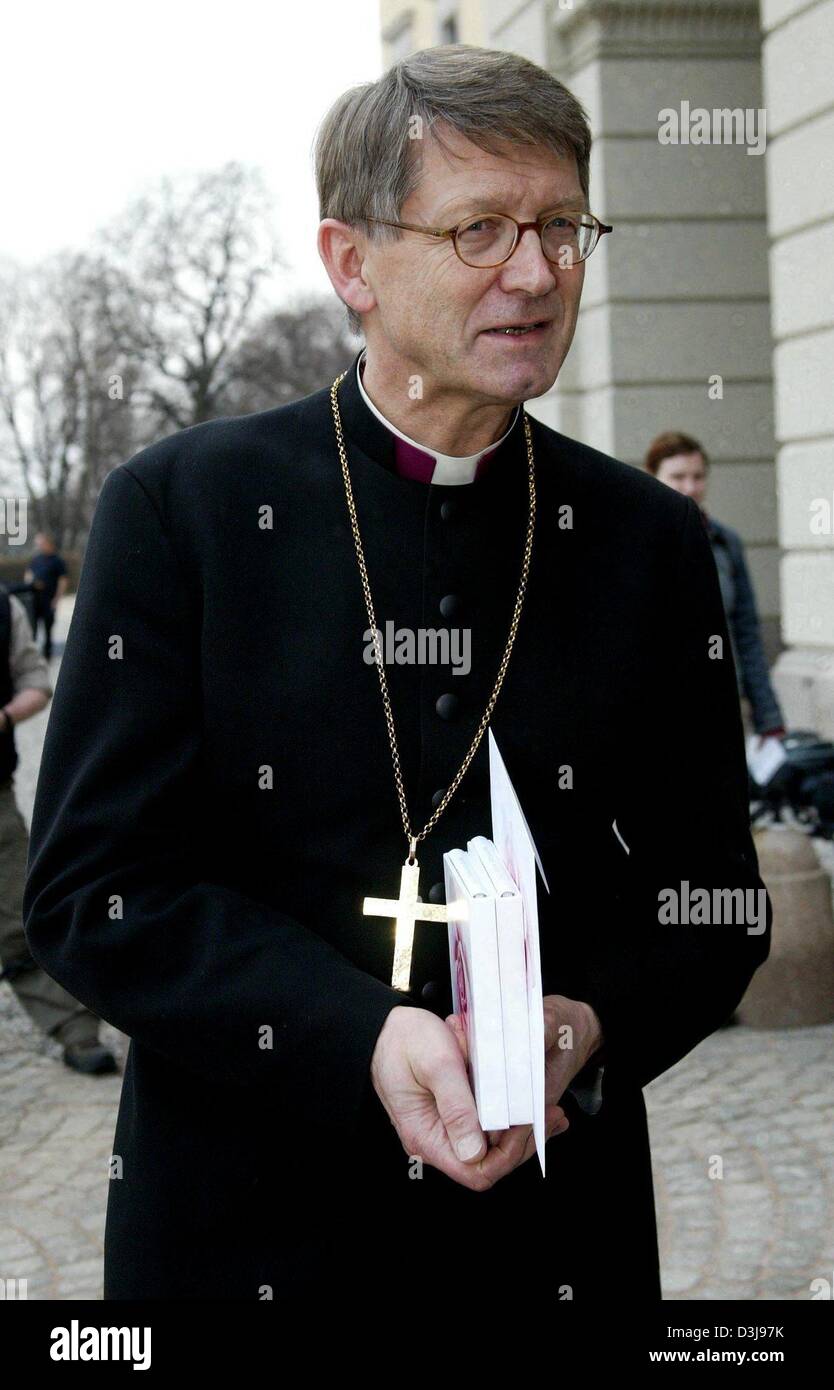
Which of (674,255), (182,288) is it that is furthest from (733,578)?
(182,288)

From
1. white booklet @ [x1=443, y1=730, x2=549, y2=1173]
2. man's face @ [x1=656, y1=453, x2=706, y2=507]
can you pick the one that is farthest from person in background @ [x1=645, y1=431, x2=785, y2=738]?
white booklet @ [x1=443, y1=730, x2=549, y2=1173]

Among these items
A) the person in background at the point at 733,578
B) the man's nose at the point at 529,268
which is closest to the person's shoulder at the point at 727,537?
the person in background at the point at 733,578

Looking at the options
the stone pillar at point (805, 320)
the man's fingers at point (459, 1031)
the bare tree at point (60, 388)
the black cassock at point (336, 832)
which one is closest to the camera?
the man's fingers at point (459, 1031)

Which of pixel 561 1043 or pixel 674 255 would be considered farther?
pixel 674 255

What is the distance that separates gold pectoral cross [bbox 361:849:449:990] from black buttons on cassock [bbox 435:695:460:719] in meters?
0.20

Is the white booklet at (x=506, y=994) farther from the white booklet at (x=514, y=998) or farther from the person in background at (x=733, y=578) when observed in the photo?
the person in background at (x=733, y=578)

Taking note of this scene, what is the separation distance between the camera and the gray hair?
6.11 feet

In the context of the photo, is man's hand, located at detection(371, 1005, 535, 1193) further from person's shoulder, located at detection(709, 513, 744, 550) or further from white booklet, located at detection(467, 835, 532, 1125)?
person's shoulder, located at detection(709, 513, 744, 550)

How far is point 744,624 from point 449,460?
5.77m

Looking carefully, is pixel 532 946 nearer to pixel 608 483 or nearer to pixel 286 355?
pixel 608 483

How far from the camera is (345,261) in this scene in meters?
2.01

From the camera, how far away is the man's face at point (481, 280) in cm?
186

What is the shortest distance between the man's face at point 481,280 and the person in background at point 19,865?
475 cm
